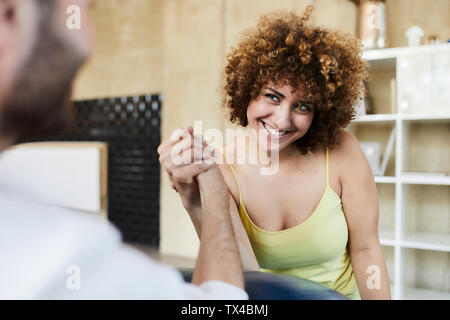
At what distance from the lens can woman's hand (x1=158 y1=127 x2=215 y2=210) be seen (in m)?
0.52

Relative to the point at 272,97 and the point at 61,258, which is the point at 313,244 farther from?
the point at 61,258

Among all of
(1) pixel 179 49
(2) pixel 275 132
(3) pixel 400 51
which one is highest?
(1) pixel 179 49

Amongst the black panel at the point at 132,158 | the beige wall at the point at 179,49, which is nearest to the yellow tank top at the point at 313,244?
the beige wall at the point at 179,49

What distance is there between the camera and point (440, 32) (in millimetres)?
1690

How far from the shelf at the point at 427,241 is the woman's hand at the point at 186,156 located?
1330 mm

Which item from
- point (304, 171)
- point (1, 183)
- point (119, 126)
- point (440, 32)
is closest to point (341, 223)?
point (304, 171)

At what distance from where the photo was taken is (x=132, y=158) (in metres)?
2.79

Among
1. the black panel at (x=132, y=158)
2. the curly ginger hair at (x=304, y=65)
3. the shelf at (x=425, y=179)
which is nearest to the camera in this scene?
the curly ginger hair at (x=304, y=65)

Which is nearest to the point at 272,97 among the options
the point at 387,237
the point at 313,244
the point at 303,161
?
the point at 303,161

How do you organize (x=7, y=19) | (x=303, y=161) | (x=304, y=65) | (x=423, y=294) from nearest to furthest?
→ (x=7, y=19)
(x=304, y=65)
(x=303, y=161)
(x=423, y=294)

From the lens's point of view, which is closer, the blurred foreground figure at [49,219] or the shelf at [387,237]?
the blurred foreground figure at [49,219]

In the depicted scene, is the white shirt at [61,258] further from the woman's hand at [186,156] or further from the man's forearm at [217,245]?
the woman's hand at [186,156]

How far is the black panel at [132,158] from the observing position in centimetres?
270

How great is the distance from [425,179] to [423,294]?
0.52 metres
